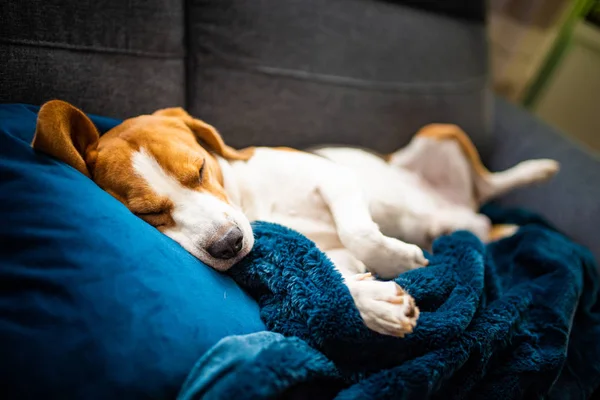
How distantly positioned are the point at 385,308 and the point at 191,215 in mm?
512

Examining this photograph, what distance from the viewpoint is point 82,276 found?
0.84m

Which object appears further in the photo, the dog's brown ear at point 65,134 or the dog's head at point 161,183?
the dog's head at point 161,183

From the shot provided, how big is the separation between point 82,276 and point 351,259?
687 mm

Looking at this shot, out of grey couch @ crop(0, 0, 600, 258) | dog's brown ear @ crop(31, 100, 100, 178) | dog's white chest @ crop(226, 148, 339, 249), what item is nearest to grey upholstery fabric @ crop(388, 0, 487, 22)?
grey couch @ crop(0, 0, 600, 258)

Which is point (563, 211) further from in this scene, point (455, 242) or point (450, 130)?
point (455, 242)

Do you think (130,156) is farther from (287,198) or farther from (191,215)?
(287,198)

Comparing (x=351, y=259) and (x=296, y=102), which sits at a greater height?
(x=296, y=102)

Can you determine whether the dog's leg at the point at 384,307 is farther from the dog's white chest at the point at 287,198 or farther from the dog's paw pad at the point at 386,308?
the dog's white chest at the point at 287,198

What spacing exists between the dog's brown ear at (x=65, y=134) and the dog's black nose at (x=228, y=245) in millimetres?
360

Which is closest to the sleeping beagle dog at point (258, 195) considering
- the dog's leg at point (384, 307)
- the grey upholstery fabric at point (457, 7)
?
the dog's leg at point (384, 307)

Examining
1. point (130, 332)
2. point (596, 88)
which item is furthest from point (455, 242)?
point (596, 88)

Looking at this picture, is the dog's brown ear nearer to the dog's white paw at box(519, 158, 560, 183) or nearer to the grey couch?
the grey couch

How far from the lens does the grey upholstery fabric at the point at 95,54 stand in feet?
3.69

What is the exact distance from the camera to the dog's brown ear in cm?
97
